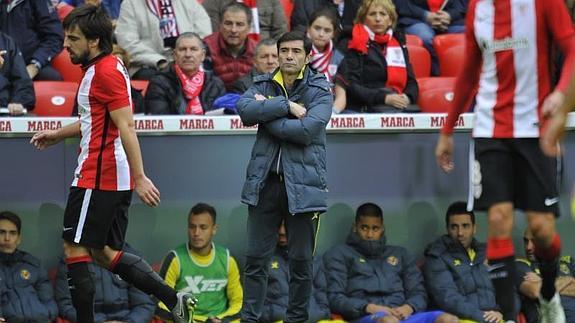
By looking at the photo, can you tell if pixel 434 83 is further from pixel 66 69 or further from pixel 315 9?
pixel 66 69

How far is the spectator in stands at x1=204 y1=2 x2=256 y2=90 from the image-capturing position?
34.3ft

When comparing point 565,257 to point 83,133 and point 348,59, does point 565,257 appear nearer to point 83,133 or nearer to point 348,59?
point 348,59

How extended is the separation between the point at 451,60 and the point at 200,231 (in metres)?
3.20

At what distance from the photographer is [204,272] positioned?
945cm

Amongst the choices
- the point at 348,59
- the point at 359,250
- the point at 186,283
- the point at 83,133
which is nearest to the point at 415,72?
the point at 348,59

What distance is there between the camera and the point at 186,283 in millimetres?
9375

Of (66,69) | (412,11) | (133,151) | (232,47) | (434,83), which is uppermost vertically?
(412,11)

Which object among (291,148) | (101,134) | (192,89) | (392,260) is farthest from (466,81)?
(192,89)

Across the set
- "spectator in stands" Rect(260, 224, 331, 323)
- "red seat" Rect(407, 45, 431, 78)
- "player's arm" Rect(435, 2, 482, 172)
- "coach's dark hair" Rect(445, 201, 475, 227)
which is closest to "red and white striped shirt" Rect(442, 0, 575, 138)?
"player's arm" Rect(435, 2, 482, 172)

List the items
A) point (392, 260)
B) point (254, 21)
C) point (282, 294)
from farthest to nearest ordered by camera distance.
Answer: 1. point (254, 21)
2. point (392, 260)
3. point (282, 294)

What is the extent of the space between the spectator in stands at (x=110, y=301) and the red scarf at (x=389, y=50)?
254 centimetres

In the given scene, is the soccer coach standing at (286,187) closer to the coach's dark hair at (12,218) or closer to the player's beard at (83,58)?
the player's beard at (83,58)

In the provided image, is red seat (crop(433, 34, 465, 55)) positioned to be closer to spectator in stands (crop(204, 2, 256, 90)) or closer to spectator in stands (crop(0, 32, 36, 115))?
spectator in stands (crop(204, 2, 256, 90))

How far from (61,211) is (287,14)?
136 inches
